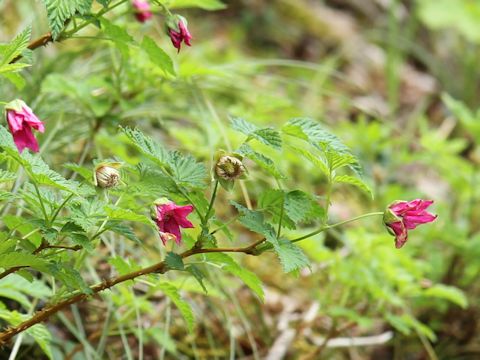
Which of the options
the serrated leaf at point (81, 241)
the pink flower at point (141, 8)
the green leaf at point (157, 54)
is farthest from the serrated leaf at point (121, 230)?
the pink flower at point (141, 8)

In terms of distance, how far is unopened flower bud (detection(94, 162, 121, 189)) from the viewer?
2.34 ft

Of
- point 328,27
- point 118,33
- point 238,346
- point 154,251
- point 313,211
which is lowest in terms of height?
point 328,27

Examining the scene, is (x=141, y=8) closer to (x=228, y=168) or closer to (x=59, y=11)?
(x=59, y=11)

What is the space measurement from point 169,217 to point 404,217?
243 millimetres

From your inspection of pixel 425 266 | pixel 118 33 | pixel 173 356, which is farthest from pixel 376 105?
pixel 118 33

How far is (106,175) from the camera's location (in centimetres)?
71

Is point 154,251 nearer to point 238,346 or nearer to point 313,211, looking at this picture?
point 238,346

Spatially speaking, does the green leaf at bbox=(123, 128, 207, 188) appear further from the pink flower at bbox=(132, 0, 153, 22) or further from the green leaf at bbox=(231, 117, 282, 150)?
the pink flower at bbox=(132, 0, 153, 22)

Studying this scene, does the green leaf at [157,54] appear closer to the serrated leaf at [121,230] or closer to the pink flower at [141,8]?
the pink flower at [141,8]

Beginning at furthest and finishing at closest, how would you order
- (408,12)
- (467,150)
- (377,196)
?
(408,12) < (467,150) < (377,196)

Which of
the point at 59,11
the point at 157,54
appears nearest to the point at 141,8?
the point at 157,54

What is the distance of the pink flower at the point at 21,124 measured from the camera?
68 centimetres

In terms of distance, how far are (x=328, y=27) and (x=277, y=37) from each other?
0.37 metres

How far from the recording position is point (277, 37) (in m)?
3.31
